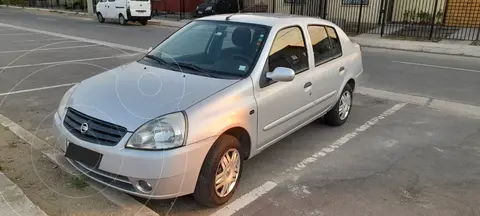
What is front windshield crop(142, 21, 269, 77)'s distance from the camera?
3.78 m

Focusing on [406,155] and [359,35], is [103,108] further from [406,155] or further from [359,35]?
[359,35]

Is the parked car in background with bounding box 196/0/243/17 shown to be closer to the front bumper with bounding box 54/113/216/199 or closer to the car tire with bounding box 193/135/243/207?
the car tire with bounding box 193/135/243/207

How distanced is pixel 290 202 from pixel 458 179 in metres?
1.86

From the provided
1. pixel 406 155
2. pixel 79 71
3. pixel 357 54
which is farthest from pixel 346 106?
pixel 79 71

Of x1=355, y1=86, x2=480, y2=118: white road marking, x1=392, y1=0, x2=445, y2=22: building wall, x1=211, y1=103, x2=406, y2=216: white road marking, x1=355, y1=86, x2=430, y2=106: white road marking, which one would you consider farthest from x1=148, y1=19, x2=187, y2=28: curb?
x1=211, y1=103, x2=406, y2=216: white road marking

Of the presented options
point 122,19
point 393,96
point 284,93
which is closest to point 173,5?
point 122,19

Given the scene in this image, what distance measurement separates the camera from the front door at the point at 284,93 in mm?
3697

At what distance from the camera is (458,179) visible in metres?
3.97

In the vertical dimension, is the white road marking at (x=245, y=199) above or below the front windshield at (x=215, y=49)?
below

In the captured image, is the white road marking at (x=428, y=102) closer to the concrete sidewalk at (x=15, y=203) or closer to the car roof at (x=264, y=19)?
the car roof at (x=264, y=19)

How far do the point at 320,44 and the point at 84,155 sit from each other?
3.00 meters

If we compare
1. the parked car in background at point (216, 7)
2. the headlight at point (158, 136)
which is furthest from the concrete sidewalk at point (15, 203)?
the parked car in background at point (216, 7)

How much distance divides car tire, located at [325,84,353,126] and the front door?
3.02 ft

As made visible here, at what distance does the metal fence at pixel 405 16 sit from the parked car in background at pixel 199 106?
13.0 meters
